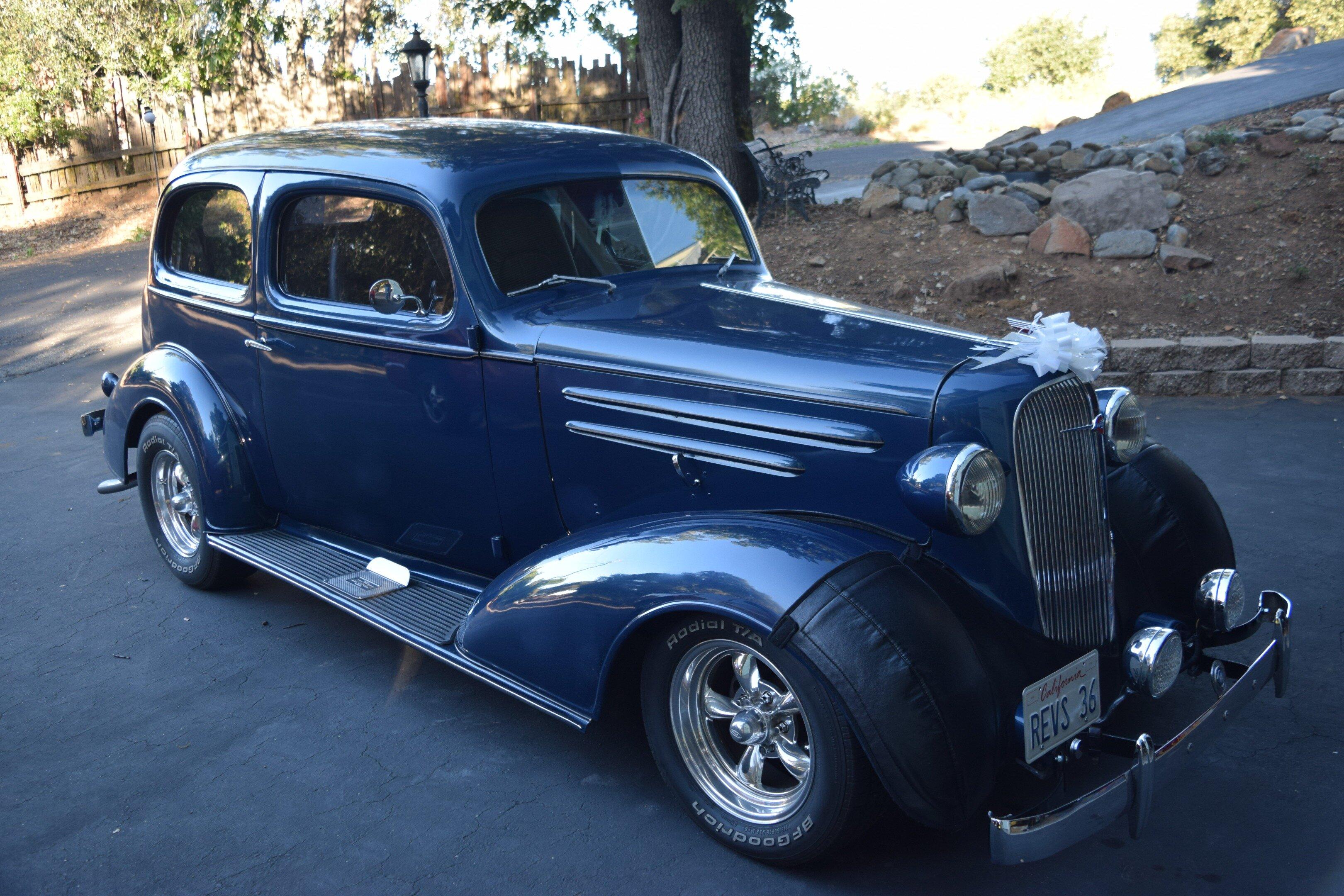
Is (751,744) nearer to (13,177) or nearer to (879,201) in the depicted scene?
(879,201)

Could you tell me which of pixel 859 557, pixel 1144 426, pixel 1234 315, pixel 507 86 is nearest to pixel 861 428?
pixel 859 557

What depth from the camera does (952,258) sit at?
8055mm

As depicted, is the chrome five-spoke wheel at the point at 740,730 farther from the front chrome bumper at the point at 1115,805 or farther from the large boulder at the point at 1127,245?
the large boulder at the point at 1127,245

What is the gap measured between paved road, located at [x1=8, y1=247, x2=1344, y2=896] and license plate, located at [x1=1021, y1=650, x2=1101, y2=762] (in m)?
0.39

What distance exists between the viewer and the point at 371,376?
3.47 m

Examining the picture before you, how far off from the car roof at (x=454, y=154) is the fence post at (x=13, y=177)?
16248 millimetres

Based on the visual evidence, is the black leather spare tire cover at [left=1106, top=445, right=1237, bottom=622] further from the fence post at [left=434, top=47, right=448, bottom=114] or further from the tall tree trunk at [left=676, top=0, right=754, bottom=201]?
the fence post at [left=434, top=47, right=448, bottom=114]

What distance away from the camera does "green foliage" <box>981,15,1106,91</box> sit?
35.2 meters

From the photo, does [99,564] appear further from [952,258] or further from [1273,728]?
[952,258]

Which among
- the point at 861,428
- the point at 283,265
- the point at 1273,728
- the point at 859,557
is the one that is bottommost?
the point at 1273,728

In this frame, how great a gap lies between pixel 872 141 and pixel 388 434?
23341 millimetres

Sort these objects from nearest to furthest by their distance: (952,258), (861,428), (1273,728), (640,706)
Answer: (861,428) → (640,706) → (1273,728) → (952,258)

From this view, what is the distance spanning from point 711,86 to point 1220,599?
7.58 metres

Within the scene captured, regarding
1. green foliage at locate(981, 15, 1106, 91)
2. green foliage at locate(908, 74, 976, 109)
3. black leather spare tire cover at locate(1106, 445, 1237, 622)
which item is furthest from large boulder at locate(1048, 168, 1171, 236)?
green foliage at locate(981, 15, 1106, 91)
